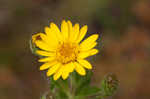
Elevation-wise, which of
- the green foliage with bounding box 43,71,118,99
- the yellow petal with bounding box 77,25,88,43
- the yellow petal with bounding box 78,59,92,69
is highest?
the yellow petal with bounding box 77,25,88,43

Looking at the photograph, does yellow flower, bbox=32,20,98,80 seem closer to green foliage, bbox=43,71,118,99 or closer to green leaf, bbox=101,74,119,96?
green foliage, bbox=43,71,118,99

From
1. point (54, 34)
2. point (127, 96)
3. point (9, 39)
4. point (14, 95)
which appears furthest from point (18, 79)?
point (54, 34)

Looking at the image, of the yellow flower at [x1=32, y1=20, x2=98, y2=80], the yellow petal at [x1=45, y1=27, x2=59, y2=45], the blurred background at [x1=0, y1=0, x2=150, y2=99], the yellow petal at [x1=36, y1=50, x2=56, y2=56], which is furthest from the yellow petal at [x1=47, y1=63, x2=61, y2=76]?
the blurred background at [x1=0, y1=0, x2=150, y2=99]

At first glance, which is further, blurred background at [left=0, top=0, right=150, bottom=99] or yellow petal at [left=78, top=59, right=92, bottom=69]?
blurred background at [left=0, top=0, right=150, bottom=99]

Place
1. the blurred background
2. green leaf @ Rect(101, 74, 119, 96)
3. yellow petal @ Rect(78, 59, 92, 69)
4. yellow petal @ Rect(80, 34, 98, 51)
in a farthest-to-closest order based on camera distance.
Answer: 1. the blurred background
2. green leaf @ Rect(101, 74, 119, 96)
3. yellow petal @ Rect(80, 34, 98, 51)
4. yellow petal @ Rect(78, 59, 92, 69)

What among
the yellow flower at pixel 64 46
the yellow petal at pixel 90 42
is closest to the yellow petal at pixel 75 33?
the yellow flower at pixel 64 46

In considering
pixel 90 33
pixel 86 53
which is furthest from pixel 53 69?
pixel 90 33

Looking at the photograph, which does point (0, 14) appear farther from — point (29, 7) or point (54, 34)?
point (54, 34)
